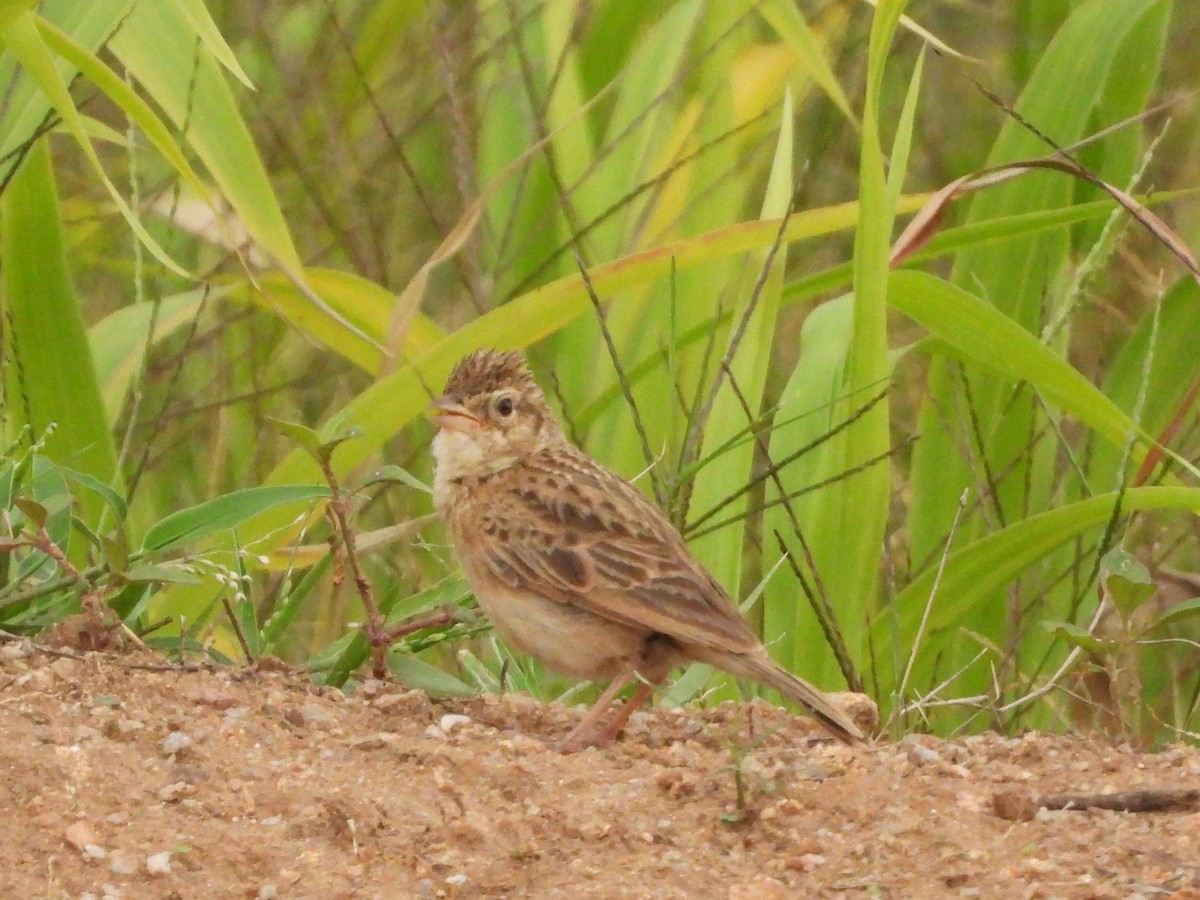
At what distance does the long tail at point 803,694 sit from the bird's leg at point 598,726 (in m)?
0.21

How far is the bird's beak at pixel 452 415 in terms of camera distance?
4.36 meters

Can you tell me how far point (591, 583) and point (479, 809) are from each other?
990 millimetres

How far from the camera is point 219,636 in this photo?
4.59 m

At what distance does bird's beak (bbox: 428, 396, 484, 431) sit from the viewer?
14.3ft

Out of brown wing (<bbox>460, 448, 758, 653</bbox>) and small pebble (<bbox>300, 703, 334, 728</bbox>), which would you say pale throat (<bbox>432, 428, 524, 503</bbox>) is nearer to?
brown wing (<bbox>460, 448, 758, 653</bbox>)

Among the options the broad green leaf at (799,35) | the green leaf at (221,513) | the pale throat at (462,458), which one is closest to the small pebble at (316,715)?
the green leaf at (221,513)

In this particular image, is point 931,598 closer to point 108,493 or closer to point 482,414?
point 482,414

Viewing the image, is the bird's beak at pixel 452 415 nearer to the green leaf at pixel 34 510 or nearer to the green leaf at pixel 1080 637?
the green leaf at pixel 34 510

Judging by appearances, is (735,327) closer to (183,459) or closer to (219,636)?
(219,636)

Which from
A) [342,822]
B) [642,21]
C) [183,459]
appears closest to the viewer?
[342,822]

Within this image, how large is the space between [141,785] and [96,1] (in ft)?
6.72

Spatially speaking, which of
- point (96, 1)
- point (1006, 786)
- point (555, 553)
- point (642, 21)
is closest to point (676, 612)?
point (555, 553)

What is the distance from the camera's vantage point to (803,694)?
11.8ft

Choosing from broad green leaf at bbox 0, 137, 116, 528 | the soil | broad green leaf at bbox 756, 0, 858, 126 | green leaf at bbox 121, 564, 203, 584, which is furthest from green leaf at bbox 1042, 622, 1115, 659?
broad green leaf at bbox 0, 137, 116, 528
